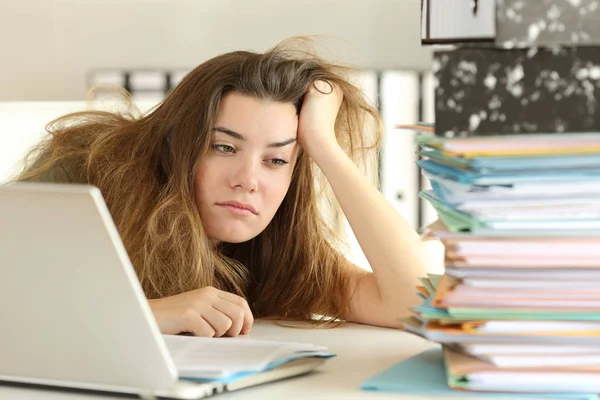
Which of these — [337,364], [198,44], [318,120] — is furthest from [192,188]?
[198,44]

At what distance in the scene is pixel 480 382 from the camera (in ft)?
2.64

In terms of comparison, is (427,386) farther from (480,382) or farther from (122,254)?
(122,254)

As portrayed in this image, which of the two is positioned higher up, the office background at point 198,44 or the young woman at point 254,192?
the office background at point 198,44

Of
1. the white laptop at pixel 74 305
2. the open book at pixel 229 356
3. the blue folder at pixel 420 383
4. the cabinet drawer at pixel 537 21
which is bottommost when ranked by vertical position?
the blue folder at pixel 420 383

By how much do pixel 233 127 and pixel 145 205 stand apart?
0.69 feet

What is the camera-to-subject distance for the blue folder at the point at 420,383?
0.81 meters

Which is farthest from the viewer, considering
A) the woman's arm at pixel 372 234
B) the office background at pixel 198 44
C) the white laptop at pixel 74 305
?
the office background at pixel 198 44

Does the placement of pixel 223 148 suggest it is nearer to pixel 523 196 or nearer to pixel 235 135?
pixel 235 135

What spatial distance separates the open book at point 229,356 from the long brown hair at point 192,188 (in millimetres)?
515

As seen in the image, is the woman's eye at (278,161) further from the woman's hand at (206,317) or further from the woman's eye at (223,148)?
the woman's hand at (206,317)

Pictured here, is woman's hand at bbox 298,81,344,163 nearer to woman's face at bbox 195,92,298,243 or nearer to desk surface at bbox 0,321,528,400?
woman's face at bbox 195,92,298,243

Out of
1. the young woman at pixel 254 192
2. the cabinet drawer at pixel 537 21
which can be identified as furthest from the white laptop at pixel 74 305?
the young woman at pixel 254 192

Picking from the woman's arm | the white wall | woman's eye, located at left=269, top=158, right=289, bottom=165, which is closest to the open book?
the woman's arm

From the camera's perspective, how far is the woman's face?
1503 mm
